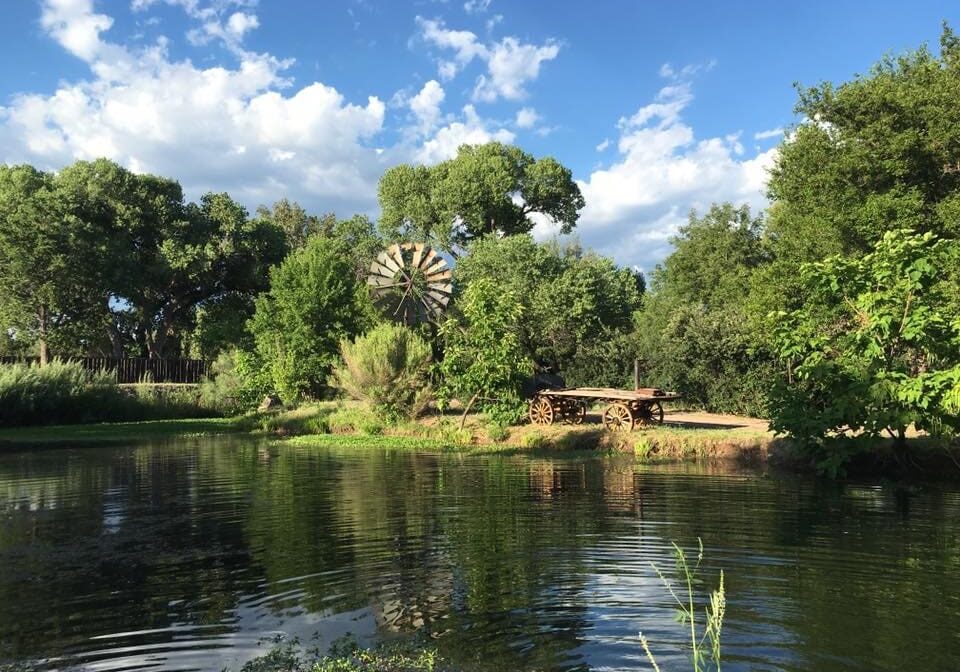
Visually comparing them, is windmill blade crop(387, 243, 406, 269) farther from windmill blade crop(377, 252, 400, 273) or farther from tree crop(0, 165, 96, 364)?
tree crop(0, 165, 96, 364)

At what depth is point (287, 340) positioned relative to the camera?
1179 inches

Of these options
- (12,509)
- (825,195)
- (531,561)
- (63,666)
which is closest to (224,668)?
(63,666)

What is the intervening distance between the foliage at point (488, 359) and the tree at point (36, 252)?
25.6 metres

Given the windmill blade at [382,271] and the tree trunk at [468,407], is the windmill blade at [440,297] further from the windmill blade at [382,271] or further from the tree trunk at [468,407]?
the tree trunk at [468,407]

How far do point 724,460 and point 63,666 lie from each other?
46.6 ft

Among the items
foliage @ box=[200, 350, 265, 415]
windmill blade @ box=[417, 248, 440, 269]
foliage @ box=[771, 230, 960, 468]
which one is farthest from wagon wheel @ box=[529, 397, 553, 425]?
foliage @ box=[200, 350, 265, 415]

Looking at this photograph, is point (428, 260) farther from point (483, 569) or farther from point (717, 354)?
point (483, 569)

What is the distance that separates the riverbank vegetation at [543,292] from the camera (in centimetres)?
1359

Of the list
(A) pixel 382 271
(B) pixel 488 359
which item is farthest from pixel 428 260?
(B) pixel 488 359

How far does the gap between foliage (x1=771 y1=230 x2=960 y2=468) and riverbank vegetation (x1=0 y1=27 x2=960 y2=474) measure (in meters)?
0.05

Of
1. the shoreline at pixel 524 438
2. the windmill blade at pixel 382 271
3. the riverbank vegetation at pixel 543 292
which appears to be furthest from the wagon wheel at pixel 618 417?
the windmill blade at pixel 382 271

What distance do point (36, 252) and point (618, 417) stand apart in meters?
32.2

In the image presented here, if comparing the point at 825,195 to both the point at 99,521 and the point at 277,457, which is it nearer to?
the point at 277,457

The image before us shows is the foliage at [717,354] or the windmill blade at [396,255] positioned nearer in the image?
the foliage at [717,354]
